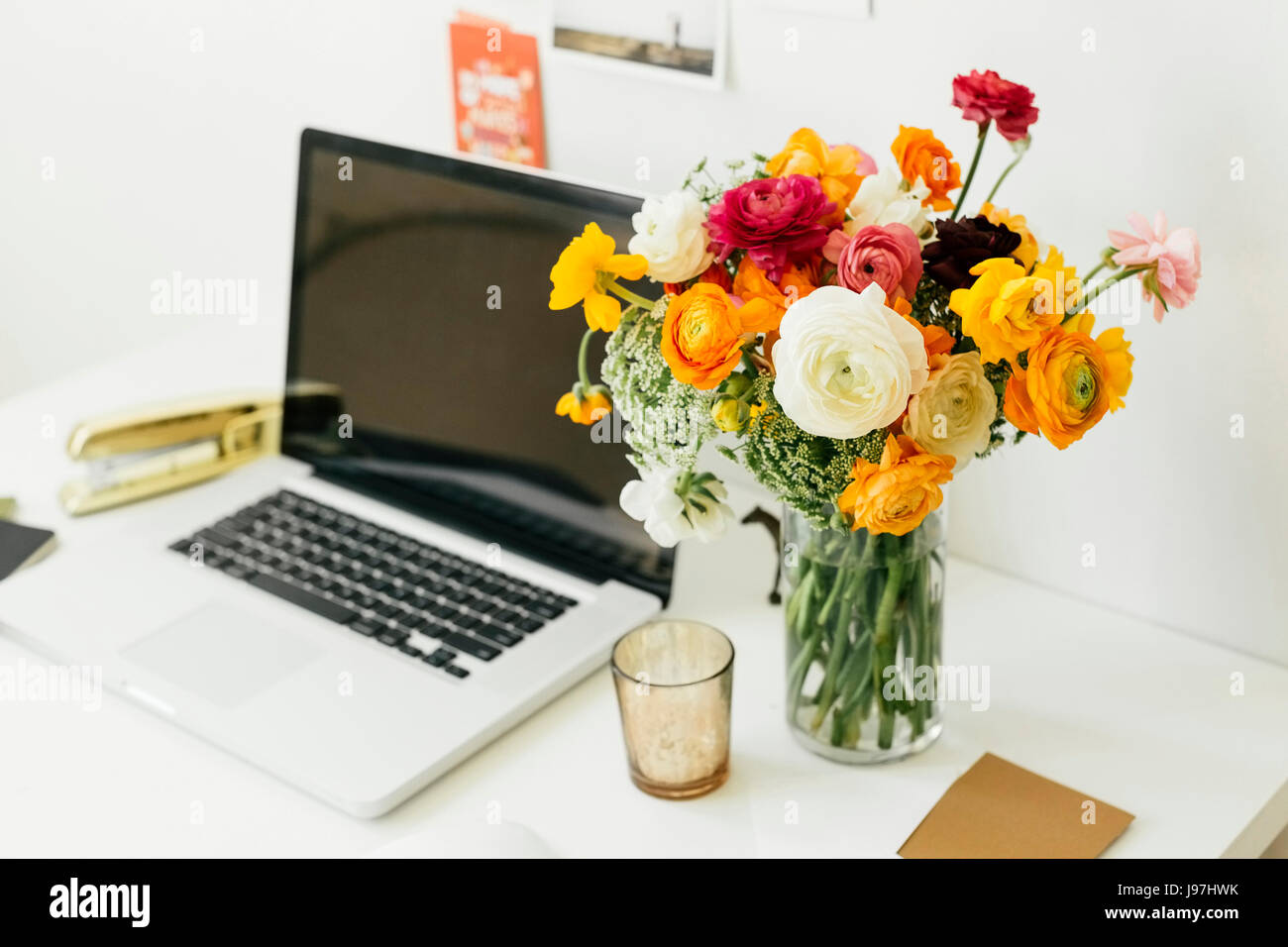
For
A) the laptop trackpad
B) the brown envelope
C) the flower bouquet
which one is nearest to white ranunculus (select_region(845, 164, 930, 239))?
the flower bouquet

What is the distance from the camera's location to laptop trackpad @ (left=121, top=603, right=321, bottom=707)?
0.97 m

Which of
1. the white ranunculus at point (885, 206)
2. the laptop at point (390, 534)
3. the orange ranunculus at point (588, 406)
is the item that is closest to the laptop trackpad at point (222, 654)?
the laptop at point (390, 534)

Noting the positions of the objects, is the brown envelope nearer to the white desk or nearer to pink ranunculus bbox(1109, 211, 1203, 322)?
the white desk

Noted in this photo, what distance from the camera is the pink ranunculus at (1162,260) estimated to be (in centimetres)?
75

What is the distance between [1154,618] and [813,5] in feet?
1.74

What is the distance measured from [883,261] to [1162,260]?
0.54ft

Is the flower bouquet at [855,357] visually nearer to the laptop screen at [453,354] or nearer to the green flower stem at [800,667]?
the green flower stem at [800,667]

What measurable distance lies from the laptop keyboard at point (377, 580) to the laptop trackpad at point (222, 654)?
4 cm

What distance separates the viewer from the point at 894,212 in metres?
0.77

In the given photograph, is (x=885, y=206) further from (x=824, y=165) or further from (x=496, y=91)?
(x=496, y=91)
